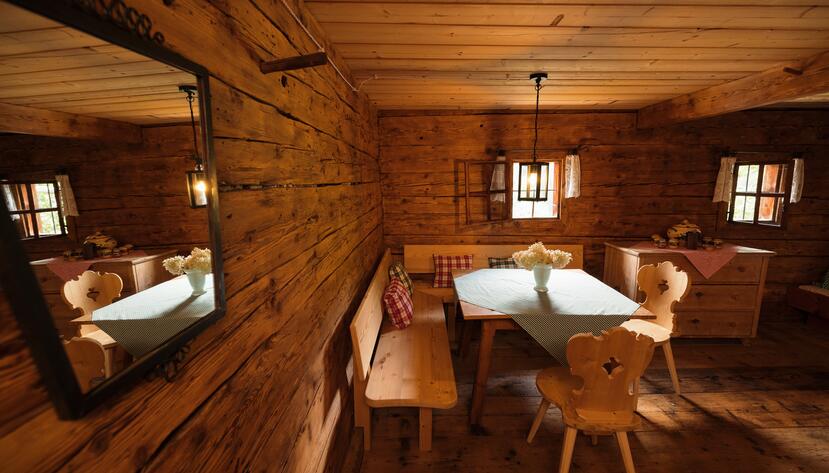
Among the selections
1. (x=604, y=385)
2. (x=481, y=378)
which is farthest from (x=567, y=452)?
(x=481, y=378)

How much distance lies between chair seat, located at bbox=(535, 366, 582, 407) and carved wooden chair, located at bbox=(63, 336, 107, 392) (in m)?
2.00

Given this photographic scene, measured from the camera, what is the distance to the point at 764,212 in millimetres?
3750

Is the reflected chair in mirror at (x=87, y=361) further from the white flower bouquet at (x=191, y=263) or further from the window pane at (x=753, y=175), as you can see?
the window pane at (x=753, y=175)

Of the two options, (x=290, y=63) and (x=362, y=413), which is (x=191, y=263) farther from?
(x=362, y=413)

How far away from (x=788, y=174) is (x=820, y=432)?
2.69 metres

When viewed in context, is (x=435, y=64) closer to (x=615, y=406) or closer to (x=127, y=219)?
(x=127, y=219)

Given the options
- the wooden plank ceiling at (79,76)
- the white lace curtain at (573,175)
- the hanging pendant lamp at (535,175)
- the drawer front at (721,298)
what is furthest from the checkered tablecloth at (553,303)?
the wooden plank ceiling at (79,76)

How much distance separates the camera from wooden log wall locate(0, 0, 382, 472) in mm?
521

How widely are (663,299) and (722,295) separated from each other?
1396 mm

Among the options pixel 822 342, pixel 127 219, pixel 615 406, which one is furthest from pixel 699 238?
pixel 127 219

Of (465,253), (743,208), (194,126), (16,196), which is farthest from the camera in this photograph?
(465,253)

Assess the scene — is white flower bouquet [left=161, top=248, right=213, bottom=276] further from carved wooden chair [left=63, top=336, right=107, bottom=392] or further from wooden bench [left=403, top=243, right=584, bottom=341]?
wooden bench [left=403, top=243, right=584, bottom=341]

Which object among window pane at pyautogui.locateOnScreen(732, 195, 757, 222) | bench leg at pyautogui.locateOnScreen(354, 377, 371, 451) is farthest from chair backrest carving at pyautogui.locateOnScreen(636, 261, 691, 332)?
bench leg at pyautogui.locateOnScreen(354, 377, 371, 451)

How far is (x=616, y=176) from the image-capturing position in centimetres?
386
